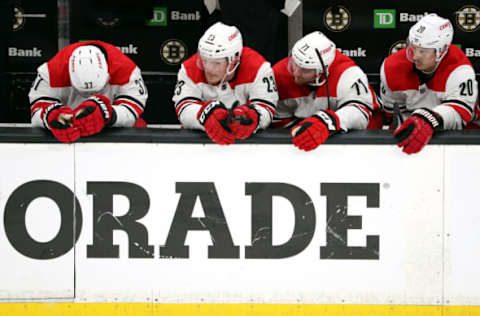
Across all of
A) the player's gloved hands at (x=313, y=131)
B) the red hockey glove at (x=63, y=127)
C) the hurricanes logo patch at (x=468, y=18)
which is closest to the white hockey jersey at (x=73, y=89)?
the red hockey glove at (x=63, y=127)

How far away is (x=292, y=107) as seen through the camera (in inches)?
147

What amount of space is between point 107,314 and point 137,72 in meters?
1.39

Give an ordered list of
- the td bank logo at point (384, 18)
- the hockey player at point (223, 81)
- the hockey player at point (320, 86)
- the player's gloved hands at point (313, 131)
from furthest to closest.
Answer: the td bank logo at point (384, 18) → the hockey player at point (320, 86) → the hockey player at point (223, 81) → the player's gloved hands at point (313, 131)

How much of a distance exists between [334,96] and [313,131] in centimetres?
71

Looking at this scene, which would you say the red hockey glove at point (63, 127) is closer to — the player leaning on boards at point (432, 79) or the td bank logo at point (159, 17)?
the player leaning on boards at point (432, 79)

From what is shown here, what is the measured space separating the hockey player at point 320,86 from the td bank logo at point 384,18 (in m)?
1.64

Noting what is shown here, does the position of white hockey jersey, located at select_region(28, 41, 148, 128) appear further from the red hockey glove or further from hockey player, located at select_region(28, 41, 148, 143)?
the red hockey glove

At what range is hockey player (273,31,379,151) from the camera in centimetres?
334

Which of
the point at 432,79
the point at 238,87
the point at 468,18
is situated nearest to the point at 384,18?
the point at 468,18

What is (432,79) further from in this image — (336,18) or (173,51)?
(173,51)

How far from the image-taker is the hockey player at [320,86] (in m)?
3.34

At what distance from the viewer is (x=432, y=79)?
355 cm

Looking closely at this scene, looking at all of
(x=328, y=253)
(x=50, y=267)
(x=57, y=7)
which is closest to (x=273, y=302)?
(x=328, y=253)

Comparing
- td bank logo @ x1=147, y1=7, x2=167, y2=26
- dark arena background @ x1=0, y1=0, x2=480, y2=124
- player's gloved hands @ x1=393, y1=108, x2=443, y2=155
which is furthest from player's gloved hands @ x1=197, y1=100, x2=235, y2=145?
td bank logo @ x1=147, y1=7, x2=167, y2=26
